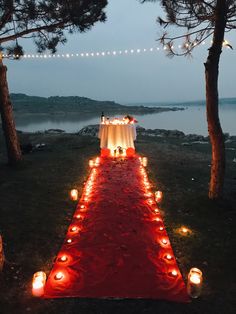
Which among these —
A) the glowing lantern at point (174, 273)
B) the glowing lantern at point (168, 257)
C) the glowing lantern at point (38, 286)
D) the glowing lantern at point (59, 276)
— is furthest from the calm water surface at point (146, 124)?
the glowing lantern at point (38, 286)

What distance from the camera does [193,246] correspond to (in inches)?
164

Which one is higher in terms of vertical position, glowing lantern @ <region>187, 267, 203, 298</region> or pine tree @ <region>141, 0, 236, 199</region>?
pine tree @ <region>141, 0, 236, 199</region>

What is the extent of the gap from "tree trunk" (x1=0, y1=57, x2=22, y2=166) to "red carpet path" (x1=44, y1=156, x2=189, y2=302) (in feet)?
11.7

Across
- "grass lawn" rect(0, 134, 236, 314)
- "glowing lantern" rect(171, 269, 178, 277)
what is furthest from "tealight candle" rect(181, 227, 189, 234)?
"glowing lantern" rect(171, 269, 178, 277)

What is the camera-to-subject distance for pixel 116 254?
150 inches

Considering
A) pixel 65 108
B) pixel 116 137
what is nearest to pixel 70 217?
pixel 116 137

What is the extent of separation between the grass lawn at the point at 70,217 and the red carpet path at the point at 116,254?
0.49 feet

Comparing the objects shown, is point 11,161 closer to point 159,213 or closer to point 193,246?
point 159,213

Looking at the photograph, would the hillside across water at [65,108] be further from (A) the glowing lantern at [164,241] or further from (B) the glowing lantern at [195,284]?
(B) the glowing lantern at [195,284]

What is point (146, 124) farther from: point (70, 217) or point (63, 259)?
point (63, 259)

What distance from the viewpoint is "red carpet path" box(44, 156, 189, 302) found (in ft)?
10.4

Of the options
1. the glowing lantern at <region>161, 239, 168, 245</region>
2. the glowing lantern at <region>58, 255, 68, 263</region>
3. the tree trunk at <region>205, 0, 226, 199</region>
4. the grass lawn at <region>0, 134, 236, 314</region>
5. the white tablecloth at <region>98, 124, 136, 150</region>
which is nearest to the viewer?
the grass lawn at <region>0, 134, 236, 314</region>

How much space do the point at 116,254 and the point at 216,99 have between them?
11.4 feet

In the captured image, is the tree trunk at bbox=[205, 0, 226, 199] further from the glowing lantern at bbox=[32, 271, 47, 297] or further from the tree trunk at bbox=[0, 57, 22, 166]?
the tree trunk at bbox=[0, 57, 22, 166]
